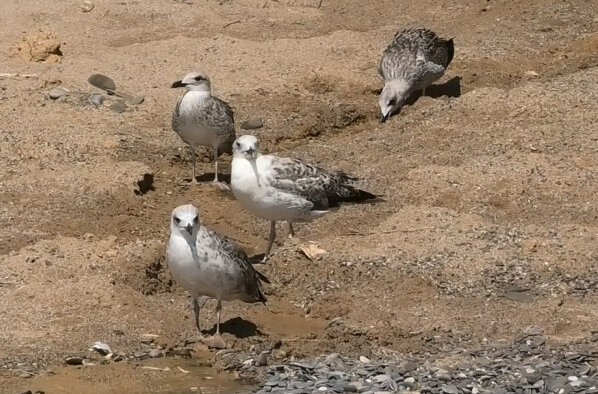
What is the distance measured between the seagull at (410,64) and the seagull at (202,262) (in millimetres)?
5160

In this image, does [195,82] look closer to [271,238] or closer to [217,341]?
[271,238]

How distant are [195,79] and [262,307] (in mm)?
3283

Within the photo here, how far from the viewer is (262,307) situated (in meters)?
9.35

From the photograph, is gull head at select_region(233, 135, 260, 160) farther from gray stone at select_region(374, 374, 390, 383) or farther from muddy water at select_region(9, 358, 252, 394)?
gray stone at select_region(374, 374, 390, 383)

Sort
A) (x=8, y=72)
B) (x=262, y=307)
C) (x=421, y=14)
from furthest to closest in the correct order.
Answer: (x=421, y=14)
(x=8, y=72)
(x=262, y=307)

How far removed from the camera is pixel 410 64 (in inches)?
554

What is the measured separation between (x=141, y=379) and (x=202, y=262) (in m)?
0.82

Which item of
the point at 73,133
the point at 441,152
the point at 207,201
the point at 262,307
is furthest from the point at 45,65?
the point at 262,307

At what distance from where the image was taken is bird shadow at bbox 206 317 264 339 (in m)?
8.75

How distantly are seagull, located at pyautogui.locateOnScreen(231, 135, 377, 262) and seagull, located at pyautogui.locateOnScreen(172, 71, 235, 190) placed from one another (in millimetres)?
1533

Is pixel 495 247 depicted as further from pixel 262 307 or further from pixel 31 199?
pixel 31 199

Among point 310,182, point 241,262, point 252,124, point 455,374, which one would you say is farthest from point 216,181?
→ point 455,374

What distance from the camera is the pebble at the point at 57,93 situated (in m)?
13.2

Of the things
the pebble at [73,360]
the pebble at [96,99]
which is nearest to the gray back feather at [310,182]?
the pebble at [73,360]
